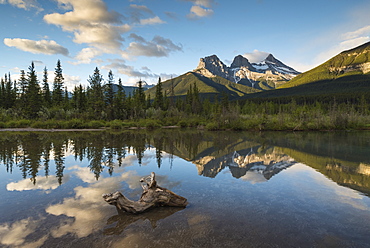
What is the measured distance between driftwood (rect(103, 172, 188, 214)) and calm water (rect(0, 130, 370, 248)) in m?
0.23

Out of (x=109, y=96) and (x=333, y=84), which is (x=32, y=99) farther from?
(x=333, y=84)

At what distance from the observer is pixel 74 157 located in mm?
13930

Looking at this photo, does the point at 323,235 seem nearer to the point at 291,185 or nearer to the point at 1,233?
the point at 291,185

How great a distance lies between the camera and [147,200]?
20.7 feet

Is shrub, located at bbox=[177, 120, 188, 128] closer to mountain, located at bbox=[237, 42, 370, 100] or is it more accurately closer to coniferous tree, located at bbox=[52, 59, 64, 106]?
coniferous tree, located at bbox=[52, 59, 64, 106]

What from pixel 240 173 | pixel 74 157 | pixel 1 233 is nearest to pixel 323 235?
pixel 240 173

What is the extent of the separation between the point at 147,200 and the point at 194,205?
144cm

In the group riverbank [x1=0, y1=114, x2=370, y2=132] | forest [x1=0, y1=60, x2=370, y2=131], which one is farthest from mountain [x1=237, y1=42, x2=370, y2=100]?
forest [x1=0, y1=60, x2=370, y2=131]

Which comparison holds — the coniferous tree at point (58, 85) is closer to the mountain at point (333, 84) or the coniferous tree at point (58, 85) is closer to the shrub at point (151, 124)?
the shrub at point (151, 124)

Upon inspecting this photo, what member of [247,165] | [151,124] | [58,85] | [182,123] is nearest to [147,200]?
[247,165]

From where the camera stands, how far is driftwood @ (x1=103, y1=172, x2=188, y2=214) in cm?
602

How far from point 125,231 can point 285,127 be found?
136 ft

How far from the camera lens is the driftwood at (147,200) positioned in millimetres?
6020

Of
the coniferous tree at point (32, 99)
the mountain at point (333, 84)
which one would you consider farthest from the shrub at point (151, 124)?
the mountain at point (333, 84)
